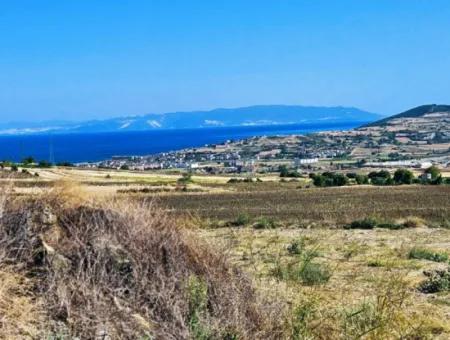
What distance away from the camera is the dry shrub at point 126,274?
670 cm

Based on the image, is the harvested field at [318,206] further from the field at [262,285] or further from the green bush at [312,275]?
the green bush at [312,275]

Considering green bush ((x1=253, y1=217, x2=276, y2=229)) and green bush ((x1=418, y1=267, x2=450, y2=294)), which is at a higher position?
green bush ((x1=418, y1=267, x2=450, y2=294))

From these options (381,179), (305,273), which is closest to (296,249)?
(305,273)

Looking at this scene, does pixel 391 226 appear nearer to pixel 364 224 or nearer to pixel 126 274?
pixel 364 224

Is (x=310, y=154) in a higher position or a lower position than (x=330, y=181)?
higher

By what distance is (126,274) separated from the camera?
7.54 meters

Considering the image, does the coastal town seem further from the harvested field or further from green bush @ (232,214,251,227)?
green bush @ (232,214,251,227)

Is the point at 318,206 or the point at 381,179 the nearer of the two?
the point at 318,206

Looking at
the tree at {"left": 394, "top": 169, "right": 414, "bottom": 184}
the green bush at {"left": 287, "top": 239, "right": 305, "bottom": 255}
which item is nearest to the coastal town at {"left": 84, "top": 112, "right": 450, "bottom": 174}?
the tree at {"left": 394, "top": 169, "right": 414, "bottom": 184}

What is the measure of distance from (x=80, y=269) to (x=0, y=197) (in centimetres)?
179

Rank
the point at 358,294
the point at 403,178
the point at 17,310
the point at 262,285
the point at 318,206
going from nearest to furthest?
the point at 17,310 → the point at 262,285 → the point at 358,294 → the point at 318,206 → the point at 403,178

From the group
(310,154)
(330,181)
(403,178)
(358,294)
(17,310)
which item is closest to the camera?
(17,310)

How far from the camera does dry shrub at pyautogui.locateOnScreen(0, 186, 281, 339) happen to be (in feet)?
22.0

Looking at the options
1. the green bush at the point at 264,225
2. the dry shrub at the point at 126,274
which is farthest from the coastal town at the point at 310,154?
the dry shrub at the point at 126,274
